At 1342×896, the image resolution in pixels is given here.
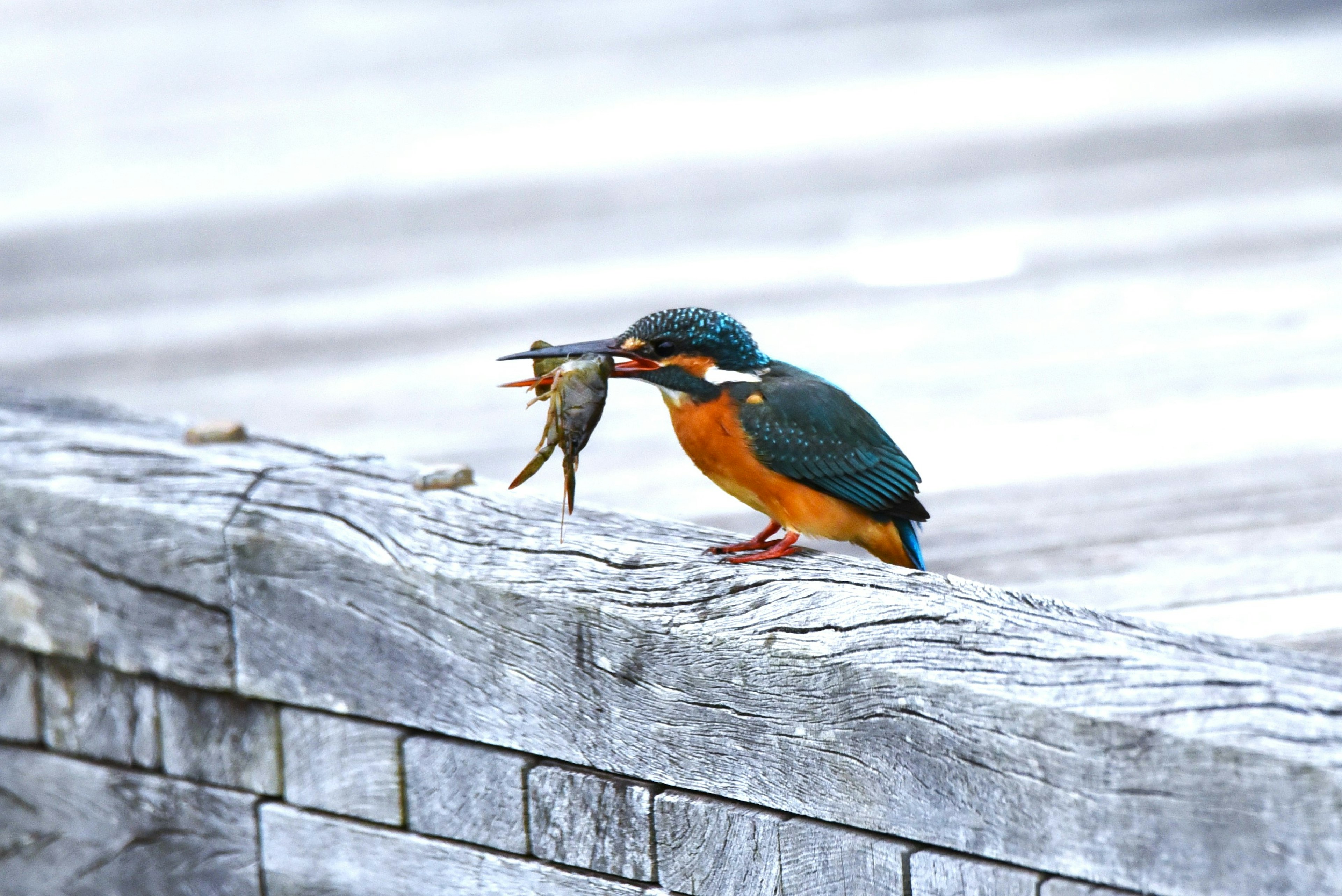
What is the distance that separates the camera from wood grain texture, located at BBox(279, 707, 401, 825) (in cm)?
252

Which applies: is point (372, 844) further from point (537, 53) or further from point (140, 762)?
point (537, 53)

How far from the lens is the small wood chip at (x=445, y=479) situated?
2.52m

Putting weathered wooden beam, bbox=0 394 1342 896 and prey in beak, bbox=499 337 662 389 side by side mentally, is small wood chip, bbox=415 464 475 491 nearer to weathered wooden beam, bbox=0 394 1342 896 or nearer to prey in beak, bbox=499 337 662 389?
weathered wooden beam, bbox=0 394 1342 896

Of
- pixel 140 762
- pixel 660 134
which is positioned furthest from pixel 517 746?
pixel 660 134

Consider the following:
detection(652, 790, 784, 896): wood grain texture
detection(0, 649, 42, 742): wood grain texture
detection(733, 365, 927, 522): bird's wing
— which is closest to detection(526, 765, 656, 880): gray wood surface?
detection(652, 790, 784, 896): wood grain texture

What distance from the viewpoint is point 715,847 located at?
85.3 inches

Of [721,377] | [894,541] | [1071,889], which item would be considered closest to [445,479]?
[721,377]

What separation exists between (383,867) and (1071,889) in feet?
3.81

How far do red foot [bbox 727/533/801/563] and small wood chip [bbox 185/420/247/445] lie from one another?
3.37 feet

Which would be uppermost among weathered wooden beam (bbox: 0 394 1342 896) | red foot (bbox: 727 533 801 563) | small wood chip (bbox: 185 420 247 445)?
small wood chip (bbox: 185 420 247 445)

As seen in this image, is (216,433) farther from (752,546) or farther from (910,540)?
(910,540)

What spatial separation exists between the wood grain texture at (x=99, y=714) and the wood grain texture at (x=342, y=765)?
289 mm

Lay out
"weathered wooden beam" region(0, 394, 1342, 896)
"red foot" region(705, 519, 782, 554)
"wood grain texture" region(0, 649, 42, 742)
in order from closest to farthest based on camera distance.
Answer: "weathered wooden beam" region(0, 394, 1342, 896), "red foot" region(705, 519, 782, 554), "wood grain texture" region(0, 649, 42, 742)

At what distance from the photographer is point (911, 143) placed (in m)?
6.62
